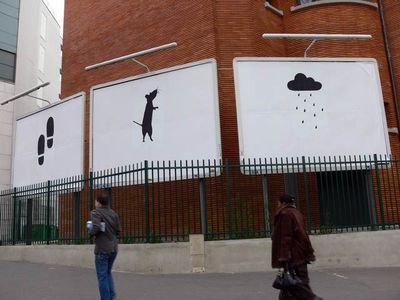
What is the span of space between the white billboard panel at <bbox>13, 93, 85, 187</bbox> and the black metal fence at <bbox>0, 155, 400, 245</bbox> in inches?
55.6

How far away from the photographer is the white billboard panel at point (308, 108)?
39.0ft

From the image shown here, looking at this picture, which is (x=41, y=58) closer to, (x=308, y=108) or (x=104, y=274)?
(x=308, y=108)

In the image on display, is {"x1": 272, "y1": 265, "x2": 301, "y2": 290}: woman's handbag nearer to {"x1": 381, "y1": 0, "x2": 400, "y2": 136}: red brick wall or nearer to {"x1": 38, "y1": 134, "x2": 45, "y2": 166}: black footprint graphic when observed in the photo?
{"x1": 381, "y1": 0, "x2": 400, "y2": 136}: red brick wall

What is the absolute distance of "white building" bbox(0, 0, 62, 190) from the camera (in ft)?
98.2

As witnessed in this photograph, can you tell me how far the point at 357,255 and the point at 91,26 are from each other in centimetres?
1332

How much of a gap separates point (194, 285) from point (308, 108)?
6.03 meters

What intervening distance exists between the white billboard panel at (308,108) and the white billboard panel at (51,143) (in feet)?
18.8

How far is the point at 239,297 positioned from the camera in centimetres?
736

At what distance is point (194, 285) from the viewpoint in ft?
27.6

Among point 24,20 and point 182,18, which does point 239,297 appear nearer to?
point 182,18

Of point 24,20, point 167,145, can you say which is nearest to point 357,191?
point 167,145

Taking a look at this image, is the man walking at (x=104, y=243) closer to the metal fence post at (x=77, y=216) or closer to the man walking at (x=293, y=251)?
the man walking at (x=293, y=251)

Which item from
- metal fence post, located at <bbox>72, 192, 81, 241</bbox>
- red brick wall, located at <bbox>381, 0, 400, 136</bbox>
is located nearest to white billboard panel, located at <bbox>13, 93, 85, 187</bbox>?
metal fence post, located at <bbox>72, 192, 81, 241</bbox>

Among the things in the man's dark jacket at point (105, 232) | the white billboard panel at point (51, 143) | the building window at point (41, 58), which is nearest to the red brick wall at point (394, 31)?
the white billboard panel at point (51, 143)
